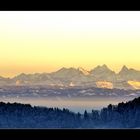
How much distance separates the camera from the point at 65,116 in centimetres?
337

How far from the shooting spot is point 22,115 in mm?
3422

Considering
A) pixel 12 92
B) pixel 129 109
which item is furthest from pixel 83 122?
pixel 12 92

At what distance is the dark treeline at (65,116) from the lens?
10.8 feet

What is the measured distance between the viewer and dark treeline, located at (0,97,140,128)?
130 inches
